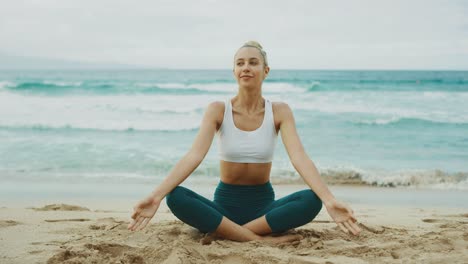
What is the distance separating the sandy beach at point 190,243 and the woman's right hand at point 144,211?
0.60 ft

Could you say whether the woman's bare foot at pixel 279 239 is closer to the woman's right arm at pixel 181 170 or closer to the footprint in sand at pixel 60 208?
the woman's right arm at pixel 181 170

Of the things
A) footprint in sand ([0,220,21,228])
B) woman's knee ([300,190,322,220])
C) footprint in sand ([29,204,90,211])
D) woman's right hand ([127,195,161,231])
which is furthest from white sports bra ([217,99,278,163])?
footprint in sand ([29,204,90,211])

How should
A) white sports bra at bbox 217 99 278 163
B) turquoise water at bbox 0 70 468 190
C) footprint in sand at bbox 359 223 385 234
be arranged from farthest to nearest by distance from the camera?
turquoise water at bbox 0 70 468 190, footprint in sand at bbox 359 223 385 234, white sports bra at bbox 217 99 278 163

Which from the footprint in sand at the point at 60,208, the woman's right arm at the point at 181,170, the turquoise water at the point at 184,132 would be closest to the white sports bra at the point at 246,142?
the woman's right arm at the point at 181,170

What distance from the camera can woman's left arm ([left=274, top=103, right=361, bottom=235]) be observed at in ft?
11.1

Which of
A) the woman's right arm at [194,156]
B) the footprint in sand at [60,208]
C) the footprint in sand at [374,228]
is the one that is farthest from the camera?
the footprint in sand at [60,208]

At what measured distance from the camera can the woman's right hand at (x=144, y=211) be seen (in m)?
3.39

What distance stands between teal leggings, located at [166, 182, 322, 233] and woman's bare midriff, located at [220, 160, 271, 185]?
0.04m

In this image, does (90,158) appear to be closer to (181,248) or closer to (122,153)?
(122,153)

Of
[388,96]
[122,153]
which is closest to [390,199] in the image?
[122,153]

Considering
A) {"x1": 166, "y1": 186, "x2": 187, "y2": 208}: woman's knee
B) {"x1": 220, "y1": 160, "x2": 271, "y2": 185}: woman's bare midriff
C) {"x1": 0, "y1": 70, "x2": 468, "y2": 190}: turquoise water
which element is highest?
{"x1": 220, "y1": 160, "x2": 271, "y2": 185}: woman's bare midriff

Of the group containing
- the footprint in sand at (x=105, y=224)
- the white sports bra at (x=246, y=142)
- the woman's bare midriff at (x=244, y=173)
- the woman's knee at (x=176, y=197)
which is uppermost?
the white sports bra at (x=246, y=142)

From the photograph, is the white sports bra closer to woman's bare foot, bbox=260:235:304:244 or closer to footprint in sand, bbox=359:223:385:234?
woman's bare foot, bbox=260:235:304:244

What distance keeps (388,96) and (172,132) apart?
13.4 meters
